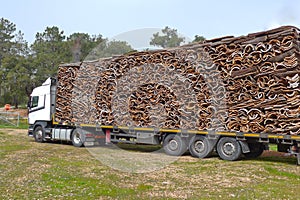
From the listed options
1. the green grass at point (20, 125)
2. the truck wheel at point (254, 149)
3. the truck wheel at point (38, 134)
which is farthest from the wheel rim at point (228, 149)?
the green grass at point (20, 125)

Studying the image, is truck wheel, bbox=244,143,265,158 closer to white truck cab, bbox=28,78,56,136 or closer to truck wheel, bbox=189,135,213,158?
truck wheel, bbox=189,135,213,158

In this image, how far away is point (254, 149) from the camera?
13453 mm

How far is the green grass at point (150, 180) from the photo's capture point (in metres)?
7.99

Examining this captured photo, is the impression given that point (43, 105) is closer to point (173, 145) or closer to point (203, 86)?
point (173, 145)

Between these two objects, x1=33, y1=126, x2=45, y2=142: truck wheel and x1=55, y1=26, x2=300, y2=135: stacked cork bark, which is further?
x1=33, y1=126, x2=45, y2=142: truck wheel

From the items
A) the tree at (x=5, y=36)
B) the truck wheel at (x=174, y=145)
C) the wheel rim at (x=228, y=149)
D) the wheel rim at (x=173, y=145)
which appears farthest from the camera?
the tree at (x=5, y=36)

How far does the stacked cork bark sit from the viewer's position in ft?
37.9

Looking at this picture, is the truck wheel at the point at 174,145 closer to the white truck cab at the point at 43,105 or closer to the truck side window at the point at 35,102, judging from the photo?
the white truck cab at the point at 43,105

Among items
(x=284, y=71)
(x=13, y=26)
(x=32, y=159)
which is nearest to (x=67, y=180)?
(x=32, y=159)

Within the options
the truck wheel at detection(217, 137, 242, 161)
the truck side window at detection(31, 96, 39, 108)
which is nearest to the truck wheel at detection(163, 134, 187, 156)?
the truck wheel at detection(217, 137, 242, 161)

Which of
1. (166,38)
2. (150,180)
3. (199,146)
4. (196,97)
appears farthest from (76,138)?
(166,38)

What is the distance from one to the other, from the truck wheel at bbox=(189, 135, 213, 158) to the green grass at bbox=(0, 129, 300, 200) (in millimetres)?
323

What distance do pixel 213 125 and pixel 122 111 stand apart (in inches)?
185

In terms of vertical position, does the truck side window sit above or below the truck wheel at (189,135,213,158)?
above
